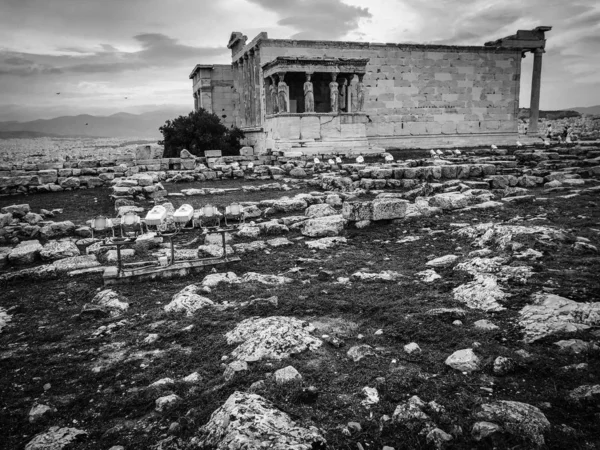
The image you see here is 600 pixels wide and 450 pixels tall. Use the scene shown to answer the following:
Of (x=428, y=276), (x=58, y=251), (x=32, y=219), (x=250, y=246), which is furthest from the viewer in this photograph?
(x=32, y=219)

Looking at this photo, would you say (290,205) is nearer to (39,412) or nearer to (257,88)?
(39,412)

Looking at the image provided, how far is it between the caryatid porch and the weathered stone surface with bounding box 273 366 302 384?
20765 mm

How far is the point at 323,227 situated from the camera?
8.41m

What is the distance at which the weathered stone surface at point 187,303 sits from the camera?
5.00m

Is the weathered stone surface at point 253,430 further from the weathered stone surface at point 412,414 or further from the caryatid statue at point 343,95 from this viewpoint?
the caryatid statue at point 343,95

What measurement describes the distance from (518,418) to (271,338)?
2.00 metres

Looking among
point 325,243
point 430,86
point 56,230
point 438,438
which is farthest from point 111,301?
point 430,86

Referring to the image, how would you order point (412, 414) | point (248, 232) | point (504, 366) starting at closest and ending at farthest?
point (412, 414)
point (504, 366)
point (248, 232)

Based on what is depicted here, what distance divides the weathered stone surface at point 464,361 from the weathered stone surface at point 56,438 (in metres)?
2.65

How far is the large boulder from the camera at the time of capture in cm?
950

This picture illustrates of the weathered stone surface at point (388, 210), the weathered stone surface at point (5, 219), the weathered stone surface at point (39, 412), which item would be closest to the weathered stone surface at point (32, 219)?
the weathered stone surface at point (5, 219)

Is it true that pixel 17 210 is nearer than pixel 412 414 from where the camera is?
No

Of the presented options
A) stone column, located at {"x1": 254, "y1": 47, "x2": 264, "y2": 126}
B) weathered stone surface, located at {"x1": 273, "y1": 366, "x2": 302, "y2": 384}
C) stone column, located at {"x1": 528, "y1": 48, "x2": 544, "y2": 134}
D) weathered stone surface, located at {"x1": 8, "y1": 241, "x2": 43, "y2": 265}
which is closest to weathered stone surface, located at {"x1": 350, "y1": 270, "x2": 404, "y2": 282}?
weathered stone surface, located at {"x1": 273, "y1": 366, "x2": 302, "y2": 384}

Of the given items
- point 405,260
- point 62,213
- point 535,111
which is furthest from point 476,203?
point 535,111
